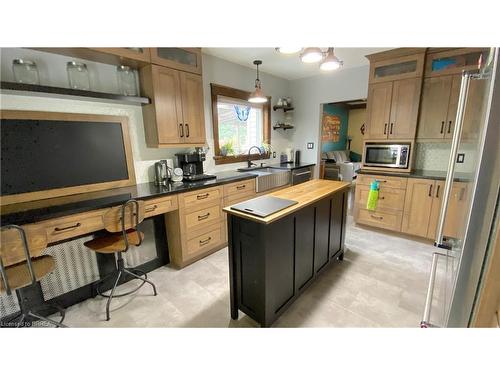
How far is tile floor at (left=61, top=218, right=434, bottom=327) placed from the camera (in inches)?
66.5

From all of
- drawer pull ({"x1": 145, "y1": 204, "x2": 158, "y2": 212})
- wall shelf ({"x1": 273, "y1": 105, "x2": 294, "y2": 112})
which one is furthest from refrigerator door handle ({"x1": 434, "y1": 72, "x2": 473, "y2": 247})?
wall shelf ({"x1": 273, "y1": 105, "x2": 294, "y2": 112})

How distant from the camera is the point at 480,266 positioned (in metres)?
0.74

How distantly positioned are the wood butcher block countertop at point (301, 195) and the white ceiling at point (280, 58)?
2067 mm

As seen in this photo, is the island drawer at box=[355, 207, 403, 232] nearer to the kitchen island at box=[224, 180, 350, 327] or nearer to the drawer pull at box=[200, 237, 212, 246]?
the kitchen island at box=[224, 180, 350, 327]

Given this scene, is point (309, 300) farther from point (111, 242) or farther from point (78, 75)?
point (78, 75)

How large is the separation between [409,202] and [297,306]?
2.31 m

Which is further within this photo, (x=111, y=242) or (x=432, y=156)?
(x=432, y=156)

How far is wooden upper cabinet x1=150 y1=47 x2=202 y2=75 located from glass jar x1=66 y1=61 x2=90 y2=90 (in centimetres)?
63

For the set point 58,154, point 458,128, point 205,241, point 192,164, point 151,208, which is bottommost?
point 205,241

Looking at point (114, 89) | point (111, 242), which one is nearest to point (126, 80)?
point (114, 89)

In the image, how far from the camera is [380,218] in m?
3.24

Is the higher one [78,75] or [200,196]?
[78,75]

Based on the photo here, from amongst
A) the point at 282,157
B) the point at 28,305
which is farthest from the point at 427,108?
the point at 28,305

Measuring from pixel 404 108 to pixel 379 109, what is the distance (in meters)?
0.31
